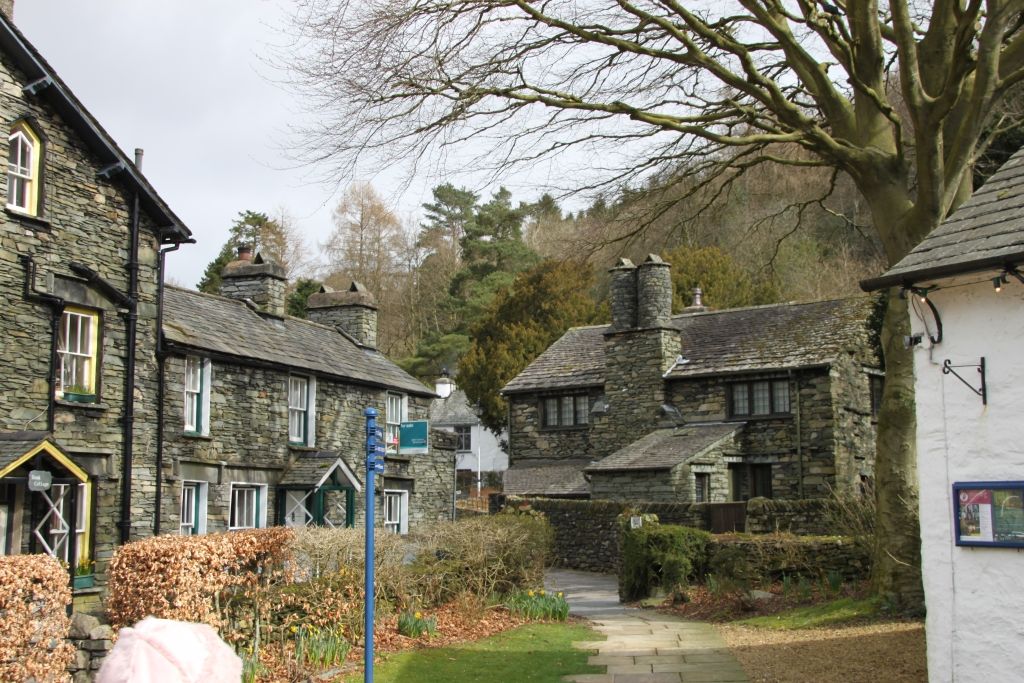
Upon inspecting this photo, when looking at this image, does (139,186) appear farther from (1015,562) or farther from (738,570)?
(1015,562)

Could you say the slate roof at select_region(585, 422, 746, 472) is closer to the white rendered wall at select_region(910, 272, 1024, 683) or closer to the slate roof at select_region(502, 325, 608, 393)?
the slate roof at select_region(502, 325, 608, 393)

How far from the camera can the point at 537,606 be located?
16453 mm

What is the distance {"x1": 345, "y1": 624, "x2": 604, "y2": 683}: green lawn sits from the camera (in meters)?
11.9

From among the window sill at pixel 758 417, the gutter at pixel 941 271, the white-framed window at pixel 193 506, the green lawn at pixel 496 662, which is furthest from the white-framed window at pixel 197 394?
the gutter at pixel 941 271

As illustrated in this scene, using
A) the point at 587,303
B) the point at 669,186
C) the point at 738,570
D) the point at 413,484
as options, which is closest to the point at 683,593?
the point at 738,570

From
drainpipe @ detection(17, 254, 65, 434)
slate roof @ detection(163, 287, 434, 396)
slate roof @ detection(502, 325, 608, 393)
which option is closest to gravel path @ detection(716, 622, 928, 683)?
drainpipe @ detection(17, 254, 65, 434)

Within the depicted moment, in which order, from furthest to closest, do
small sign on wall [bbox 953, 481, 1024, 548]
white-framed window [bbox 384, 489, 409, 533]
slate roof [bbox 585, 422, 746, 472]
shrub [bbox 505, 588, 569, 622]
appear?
1. white-framed window [bbox 384, 489, 409, 533]
2. slate roof [bbox 585, 422, 746, 472]
3. shrub [bbox 505, 588, 569, 622]
4. small sign on wall [bbox 953, 481, 1024, 548]

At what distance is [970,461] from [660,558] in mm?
10936

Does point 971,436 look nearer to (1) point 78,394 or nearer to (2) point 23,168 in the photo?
(1) point 78,394

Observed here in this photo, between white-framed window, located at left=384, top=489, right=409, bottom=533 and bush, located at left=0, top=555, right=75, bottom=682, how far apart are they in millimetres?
20059

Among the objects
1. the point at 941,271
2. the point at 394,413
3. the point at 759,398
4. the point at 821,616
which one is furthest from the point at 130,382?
the point at 759,398

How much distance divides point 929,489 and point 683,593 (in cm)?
941

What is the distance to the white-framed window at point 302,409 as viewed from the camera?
1022 inches

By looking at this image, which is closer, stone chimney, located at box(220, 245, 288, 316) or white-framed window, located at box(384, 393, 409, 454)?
stone chimney, located at box(220, 245, 288, 316)
